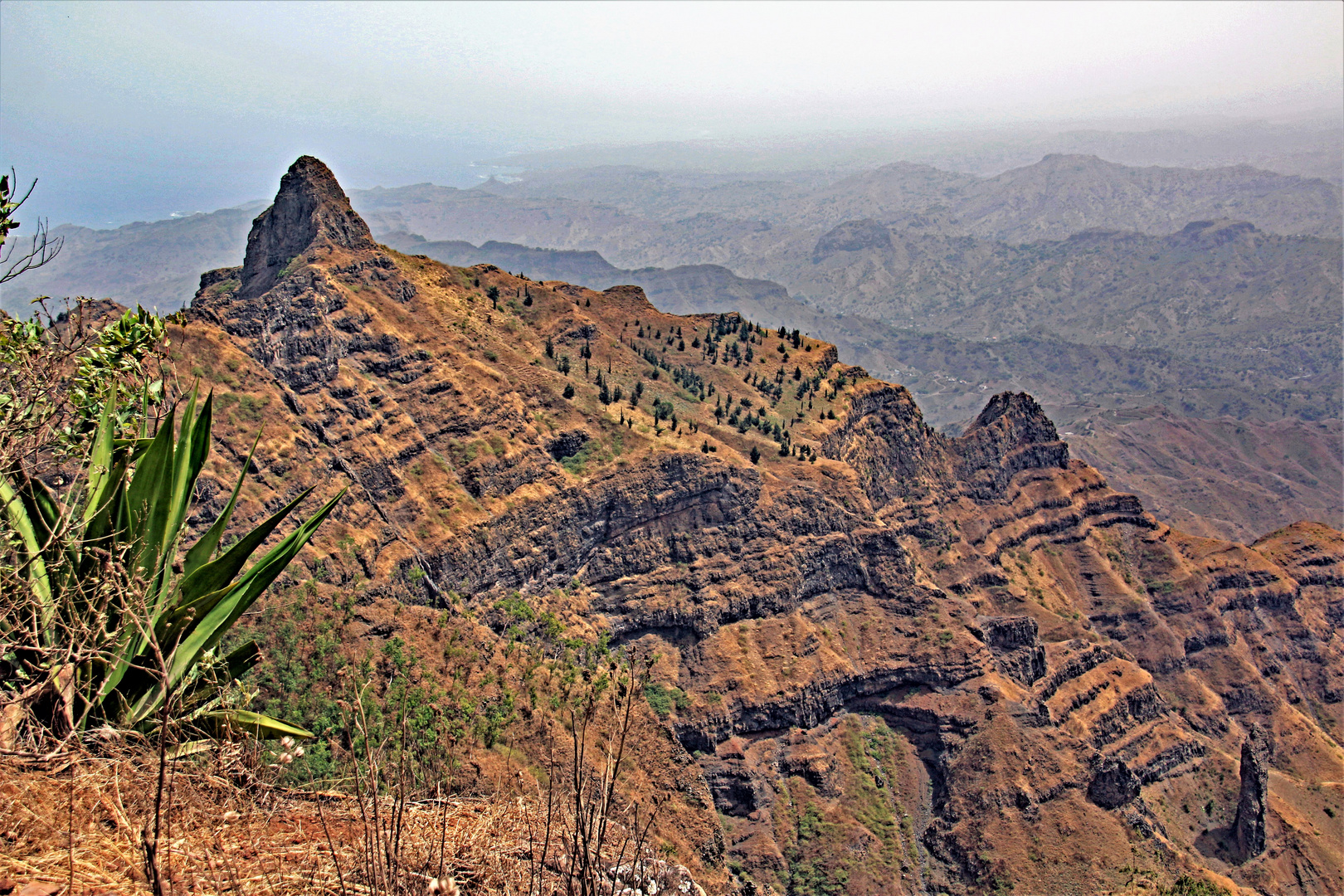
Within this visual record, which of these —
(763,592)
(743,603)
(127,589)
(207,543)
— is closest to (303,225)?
(743,603)

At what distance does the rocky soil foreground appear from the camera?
55.7 meters

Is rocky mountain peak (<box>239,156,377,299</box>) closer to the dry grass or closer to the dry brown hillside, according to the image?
the dry brown hillside

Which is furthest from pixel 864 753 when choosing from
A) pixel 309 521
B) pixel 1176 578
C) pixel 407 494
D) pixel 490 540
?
pixel 309 521

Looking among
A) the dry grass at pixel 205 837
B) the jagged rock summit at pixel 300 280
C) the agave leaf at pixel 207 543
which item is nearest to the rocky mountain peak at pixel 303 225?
the jagged rock summit at pixel 300 280

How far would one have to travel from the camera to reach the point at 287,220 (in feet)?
243

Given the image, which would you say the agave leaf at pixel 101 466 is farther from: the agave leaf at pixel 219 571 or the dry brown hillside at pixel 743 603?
the dry brown hillside at pixel 743 603

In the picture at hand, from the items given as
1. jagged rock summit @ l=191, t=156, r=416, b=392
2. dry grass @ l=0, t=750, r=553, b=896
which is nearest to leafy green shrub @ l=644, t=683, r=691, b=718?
jagged rock summit @ l=191, t=156, r=416, b=392

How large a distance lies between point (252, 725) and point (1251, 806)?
83897 mm

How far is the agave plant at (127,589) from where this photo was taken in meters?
7.59

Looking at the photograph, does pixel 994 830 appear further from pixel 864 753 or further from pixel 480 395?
pixel 480 395

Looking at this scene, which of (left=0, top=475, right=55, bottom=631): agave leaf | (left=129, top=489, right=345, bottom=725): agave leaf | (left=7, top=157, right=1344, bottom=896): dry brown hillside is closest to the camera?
(left=0, top=475, right=55, bottom=631): agave leaf

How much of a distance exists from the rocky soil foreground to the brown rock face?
0.26 metres

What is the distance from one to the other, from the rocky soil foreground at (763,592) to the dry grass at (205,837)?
101ft

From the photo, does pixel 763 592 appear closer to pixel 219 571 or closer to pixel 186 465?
pixel 186 465
